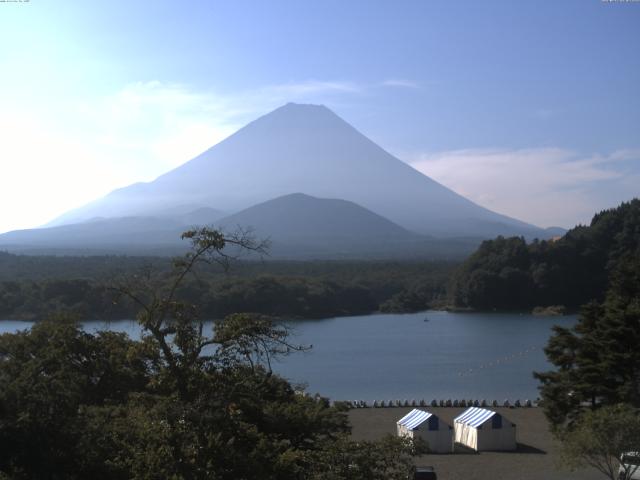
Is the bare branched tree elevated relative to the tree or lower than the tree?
elevated

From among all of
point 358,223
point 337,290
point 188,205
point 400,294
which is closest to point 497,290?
point 400,294

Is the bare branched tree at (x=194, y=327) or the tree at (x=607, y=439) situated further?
the tree at (x=607, y=439)

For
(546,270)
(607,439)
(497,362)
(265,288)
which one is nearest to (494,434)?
(607,439)

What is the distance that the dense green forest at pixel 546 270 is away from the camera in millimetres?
31062

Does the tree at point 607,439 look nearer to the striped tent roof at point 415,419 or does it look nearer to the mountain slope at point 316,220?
the striped tent roof at point 415,419

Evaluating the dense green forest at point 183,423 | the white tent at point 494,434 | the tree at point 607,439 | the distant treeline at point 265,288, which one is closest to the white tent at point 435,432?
the white tent at point 494,434

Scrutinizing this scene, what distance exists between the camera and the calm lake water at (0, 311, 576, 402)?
15.1m

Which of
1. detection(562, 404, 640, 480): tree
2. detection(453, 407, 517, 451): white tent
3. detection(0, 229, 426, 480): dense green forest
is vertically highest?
detection(0, 229, 426, 480): dense green forest

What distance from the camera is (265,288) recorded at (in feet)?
91.8

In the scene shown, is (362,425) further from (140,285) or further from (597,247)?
(597,247)

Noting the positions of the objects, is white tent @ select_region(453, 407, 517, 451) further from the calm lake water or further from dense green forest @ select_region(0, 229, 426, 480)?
dense green forest @ select_region(0, 229, 426, 480)

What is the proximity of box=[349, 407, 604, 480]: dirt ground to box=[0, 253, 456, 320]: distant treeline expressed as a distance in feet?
24.9

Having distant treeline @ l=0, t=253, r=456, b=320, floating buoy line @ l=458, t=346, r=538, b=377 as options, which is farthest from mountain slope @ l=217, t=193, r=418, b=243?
floating buoy line @ l=458, t=346, r=538, b=377

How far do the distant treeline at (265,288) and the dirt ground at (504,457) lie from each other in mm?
7600
